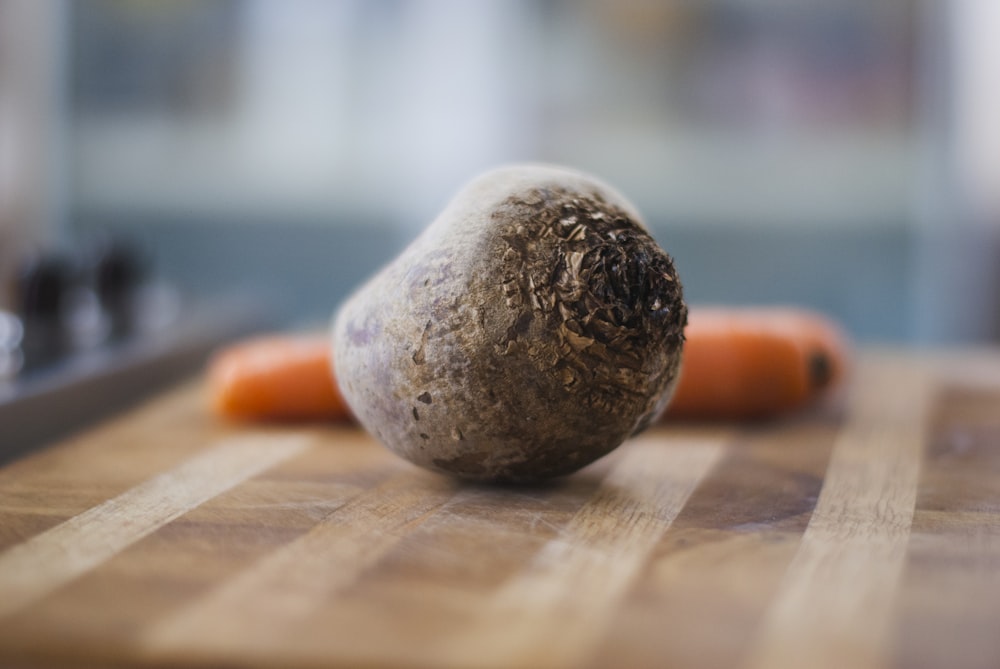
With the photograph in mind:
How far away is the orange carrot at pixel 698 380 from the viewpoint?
5.91 ft

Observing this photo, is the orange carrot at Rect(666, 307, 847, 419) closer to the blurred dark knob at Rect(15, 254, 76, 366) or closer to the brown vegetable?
the brown vegetable

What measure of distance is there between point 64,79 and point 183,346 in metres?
2.68

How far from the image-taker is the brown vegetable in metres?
1.22

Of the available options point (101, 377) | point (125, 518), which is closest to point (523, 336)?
point (125, 518)

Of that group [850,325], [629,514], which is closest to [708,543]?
[629,514]

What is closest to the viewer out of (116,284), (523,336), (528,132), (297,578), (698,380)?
(297,578)

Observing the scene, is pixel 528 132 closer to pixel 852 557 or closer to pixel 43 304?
pixel 43 304

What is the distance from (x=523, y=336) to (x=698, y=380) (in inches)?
25.6

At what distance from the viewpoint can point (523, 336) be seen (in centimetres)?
122

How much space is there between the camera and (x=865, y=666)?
2.79 feet

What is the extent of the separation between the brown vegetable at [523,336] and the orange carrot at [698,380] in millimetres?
489

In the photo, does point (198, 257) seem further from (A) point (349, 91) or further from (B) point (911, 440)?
(B) point (911, 440)

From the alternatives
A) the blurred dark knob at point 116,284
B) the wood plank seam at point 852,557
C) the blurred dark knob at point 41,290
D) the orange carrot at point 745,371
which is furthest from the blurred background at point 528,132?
the wood plank seam at point 852,557

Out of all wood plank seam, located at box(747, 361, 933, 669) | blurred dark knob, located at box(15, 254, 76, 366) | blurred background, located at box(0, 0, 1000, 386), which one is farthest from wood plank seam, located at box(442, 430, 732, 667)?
blurred background, located at box(0, 0, 1000, 386)
